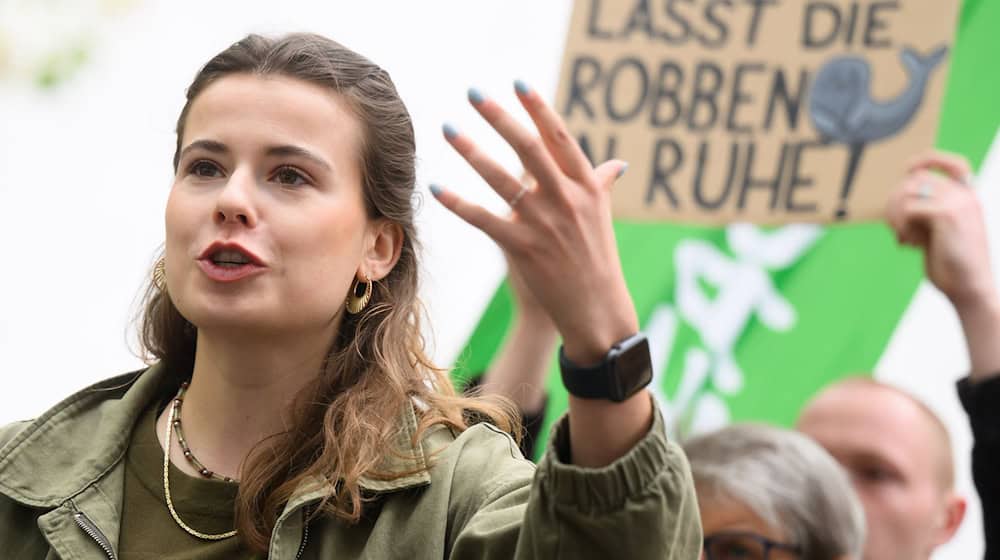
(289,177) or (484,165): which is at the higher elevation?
(484,165)

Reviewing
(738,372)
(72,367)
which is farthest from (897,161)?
(72,367)

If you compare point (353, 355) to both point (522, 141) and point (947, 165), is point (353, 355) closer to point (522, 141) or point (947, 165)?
point (522, 141)

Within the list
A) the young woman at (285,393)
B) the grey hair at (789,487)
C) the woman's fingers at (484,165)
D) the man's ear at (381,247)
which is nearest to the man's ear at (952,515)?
the grey hair at (789,487)

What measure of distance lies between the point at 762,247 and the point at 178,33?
1779 mm

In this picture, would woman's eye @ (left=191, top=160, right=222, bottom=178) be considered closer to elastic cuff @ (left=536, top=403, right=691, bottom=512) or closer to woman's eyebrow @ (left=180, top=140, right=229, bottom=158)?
woman's eyebrow @ (left=180, top=140, right=229, bottom=158)

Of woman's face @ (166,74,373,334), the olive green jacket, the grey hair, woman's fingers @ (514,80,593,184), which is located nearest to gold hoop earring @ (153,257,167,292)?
the olive green jacket

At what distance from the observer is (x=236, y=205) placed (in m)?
2.13

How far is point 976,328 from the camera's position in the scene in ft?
9.66

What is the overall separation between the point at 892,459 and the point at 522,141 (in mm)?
1877

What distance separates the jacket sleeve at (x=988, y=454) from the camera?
8.98 ft

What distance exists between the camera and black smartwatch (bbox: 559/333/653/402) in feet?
5.43

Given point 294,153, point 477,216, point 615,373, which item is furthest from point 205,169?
point 615,373

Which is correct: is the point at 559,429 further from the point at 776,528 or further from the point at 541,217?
the point at 776,528

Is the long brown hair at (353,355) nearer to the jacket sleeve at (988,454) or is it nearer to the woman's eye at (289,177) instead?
the woman's eye at (289,177)
